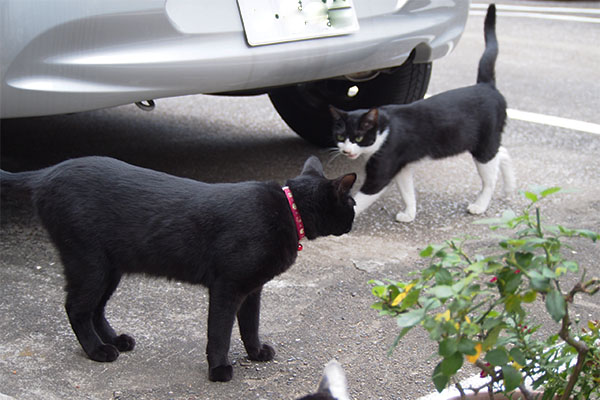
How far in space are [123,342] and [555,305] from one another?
5.26 feet

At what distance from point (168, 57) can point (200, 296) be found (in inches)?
39.1

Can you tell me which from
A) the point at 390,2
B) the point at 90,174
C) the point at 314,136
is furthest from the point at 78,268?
the point at 314,136

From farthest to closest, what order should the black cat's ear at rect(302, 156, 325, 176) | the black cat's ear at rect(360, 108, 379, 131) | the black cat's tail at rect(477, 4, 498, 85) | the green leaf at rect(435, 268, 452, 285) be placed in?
1. the black cat's tail at rect(477, 4, 498, 85)
2. the black cat's ear at rect(360, 108, 379, 131)
3. the black cat's ear at rect(302, 156, 325, 176)
4. the green leaf at rect(435, 268, 452, 285)

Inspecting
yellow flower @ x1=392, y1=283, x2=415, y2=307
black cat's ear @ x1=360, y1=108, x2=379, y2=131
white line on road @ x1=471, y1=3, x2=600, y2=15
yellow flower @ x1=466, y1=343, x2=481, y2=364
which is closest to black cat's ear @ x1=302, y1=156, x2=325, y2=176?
black cat's ear @ x1=360, y1=108, x2=379, y2=131

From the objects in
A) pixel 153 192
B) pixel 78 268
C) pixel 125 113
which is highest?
pixel 153 192

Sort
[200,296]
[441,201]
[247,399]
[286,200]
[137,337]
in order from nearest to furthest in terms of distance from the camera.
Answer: [247,399]
[286,200]
[137,337]
[200,296]
[441,201]

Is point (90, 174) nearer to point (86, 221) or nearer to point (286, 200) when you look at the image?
point (86, 221)

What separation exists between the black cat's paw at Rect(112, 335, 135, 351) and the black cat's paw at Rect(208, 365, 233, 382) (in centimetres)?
34

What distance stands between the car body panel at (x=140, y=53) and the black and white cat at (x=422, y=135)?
1.06 feet

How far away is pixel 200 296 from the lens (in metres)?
2.96

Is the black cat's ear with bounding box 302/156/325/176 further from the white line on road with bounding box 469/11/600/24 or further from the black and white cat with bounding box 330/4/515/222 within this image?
the white line on road with bounding box 469/11/600/24

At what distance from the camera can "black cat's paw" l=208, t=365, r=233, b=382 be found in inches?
92.5

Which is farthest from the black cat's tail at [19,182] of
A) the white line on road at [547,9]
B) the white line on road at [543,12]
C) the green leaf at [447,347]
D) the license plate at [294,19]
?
the white line on road at [547,9]

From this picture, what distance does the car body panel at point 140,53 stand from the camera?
112 inches
